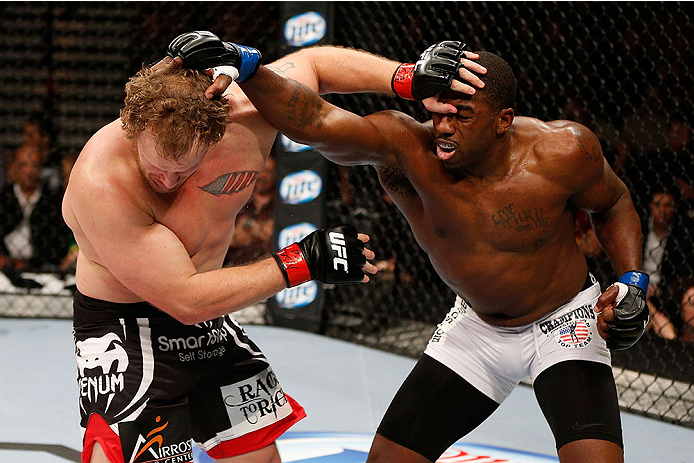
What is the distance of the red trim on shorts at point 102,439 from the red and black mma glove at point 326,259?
19.3 inches

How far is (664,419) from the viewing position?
3152mm

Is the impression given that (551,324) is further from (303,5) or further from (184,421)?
(303,5)

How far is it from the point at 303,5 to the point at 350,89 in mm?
2306

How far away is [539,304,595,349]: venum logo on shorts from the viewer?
1925 mm

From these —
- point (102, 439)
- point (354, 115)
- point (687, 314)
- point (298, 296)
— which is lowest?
point (687, 314)

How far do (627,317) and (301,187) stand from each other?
103 inches

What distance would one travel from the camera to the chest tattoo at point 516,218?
1.92m

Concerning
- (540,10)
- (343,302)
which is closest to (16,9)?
(343,302)

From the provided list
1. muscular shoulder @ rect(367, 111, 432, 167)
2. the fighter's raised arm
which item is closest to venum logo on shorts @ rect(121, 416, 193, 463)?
the fighter's raised arm

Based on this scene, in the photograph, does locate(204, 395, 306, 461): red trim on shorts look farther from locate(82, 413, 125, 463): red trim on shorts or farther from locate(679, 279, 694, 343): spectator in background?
locate(679, 279, 694, 343): spectator in background

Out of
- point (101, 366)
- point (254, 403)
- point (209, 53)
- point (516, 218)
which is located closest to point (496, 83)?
point (516, 218)

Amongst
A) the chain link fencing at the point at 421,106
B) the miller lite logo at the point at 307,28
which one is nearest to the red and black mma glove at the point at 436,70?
the chain link fencing at the point at 421,106

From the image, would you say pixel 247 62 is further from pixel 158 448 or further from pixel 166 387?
pixel 158 448

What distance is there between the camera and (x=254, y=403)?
188cm
